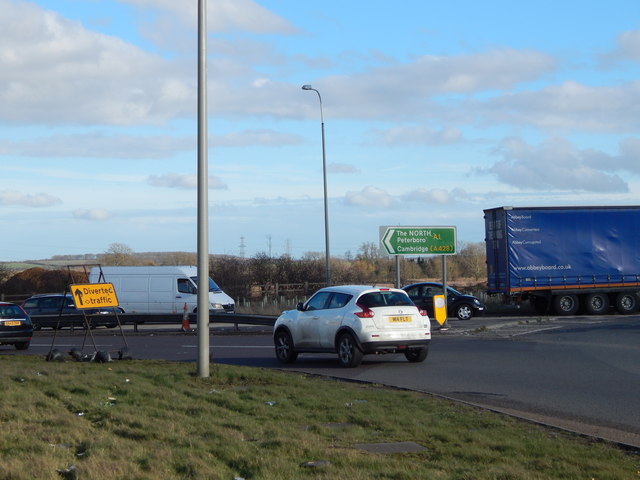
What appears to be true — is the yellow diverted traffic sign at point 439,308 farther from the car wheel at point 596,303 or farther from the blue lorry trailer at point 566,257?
the car wheel at point 596,303

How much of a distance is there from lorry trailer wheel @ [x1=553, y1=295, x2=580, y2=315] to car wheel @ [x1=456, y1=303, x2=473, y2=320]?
3452 millimetres

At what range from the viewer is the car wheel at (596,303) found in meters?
35.9

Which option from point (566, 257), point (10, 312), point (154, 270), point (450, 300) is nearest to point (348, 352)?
point (10, 312)

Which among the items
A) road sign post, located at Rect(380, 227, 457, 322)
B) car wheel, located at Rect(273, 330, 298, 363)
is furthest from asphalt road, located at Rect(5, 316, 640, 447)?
road sign post, located at Rect(380, 227, 457, 322)

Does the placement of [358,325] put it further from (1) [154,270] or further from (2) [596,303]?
(1) [154,270]

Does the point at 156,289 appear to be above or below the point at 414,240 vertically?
below

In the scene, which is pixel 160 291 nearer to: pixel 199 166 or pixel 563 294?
pixel 563 294

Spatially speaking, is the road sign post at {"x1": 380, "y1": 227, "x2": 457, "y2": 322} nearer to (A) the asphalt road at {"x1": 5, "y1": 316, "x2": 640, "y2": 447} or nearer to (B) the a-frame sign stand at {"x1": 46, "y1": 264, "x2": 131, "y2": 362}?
(A) the asphalt road at {"x1": 5, "y1": 316, "x2": 640, "y2": 447}

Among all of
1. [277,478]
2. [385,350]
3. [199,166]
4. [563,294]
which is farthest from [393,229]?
[277,478]

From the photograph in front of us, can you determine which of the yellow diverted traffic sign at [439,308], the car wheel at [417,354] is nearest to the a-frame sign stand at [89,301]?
the car wheel at [417,354]

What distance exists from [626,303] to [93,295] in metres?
24.3

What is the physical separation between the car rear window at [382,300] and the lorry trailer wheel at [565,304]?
1924 cm

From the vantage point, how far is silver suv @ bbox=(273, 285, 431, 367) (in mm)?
17170

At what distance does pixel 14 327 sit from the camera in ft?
78.5
